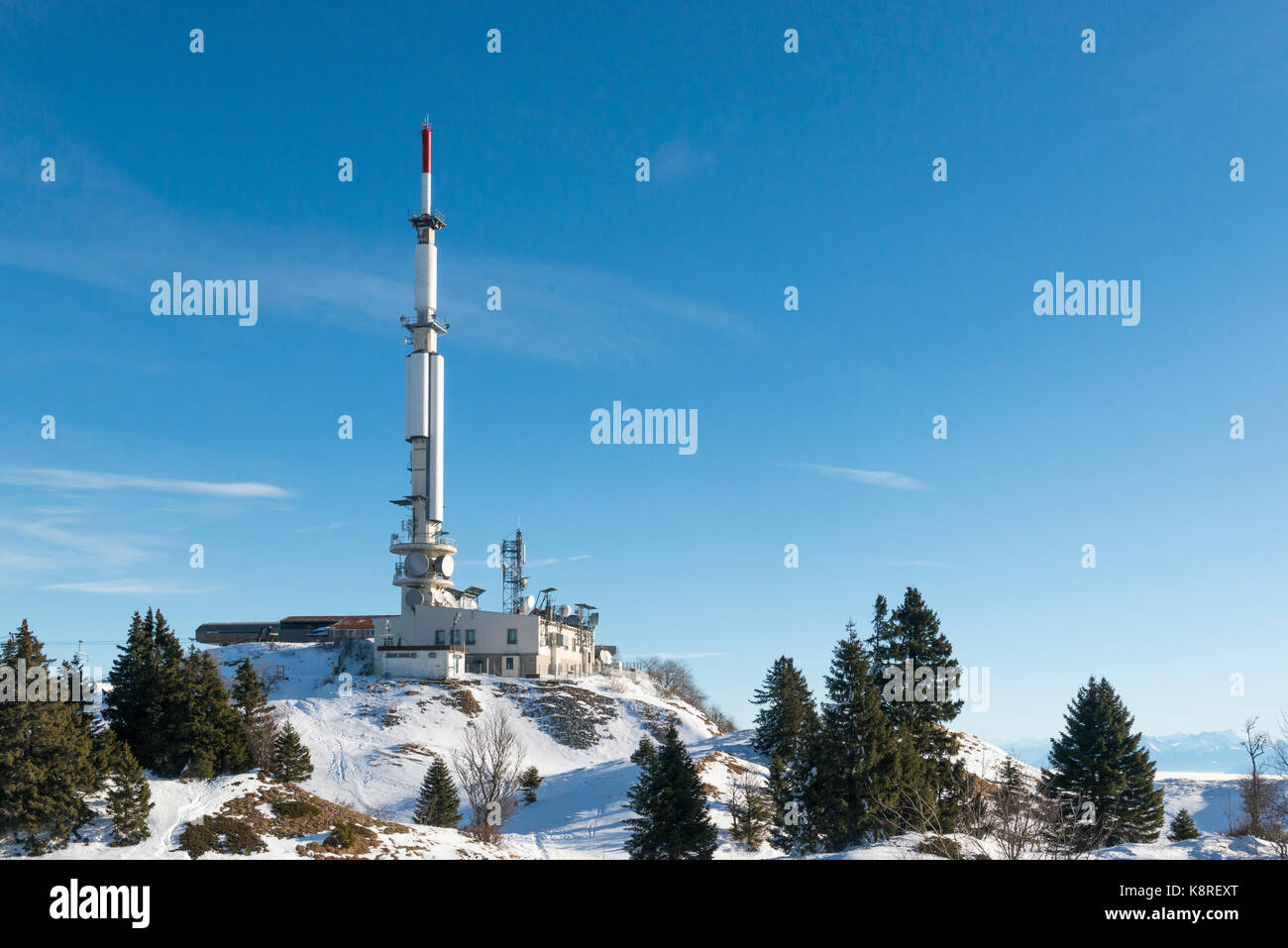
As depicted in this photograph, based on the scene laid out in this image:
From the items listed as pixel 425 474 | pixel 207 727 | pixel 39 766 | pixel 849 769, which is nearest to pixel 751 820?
pixel 849 769

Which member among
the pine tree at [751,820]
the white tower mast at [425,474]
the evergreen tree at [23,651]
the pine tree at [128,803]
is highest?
the white tower mast at [425,474]

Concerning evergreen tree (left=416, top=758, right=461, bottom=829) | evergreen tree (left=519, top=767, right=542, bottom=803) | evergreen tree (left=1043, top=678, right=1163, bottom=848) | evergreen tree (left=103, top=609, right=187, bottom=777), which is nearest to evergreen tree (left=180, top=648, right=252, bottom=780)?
evergreen tree (left=103, top=609, right=187, bottom=777)

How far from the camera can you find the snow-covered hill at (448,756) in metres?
34.3

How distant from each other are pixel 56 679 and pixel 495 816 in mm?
21710

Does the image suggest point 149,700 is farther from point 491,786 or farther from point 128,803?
point 491,786

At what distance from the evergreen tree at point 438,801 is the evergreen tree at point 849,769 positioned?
19231mm

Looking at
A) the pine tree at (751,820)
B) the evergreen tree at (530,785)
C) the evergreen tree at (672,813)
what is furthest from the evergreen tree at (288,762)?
the pine tree at (751,820)

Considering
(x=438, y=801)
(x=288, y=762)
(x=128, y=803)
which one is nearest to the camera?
(x=128, y=803)

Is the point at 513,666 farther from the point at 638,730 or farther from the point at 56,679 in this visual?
the point at 56,679

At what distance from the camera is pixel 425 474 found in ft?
324

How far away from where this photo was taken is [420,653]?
8706cm

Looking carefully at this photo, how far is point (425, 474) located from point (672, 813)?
68019mm

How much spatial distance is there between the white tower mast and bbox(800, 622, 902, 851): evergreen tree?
6438 centimetres

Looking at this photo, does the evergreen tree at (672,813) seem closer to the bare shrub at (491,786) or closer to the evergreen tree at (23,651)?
the bare shrub at (491,786)
